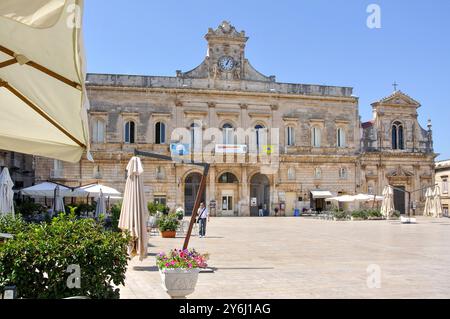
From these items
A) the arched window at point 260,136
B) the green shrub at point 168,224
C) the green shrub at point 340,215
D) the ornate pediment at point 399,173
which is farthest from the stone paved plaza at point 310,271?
the ornate pediment at point 399,173

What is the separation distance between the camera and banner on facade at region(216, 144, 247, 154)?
39594 mm

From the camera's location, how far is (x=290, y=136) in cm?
4116

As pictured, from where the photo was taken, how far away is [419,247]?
1530cm

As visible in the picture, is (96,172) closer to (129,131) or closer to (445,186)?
(129,131)

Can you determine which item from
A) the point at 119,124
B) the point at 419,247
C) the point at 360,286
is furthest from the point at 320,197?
the point at 360,286

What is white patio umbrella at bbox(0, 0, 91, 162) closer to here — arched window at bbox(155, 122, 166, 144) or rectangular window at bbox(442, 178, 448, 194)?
arched window at bbox(155, 122, 166, 144)

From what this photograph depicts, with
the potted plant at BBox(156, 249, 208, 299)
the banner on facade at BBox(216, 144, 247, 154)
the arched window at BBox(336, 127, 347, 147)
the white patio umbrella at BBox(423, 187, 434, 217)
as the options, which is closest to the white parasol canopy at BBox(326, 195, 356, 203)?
the arched window at BBox(336, 127, 347, 147)

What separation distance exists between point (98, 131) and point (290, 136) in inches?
598

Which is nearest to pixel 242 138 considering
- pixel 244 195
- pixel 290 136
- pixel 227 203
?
pixel 290 136

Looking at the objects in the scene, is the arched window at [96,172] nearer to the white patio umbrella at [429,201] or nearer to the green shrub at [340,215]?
the green shrub at [340,215]

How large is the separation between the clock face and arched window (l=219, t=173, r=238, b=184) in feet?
27.7

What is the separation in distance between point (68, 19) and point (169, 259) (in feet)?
16.3

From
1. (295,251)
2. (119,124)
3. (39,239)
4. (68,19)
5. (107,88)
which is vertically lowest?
(295,251)
